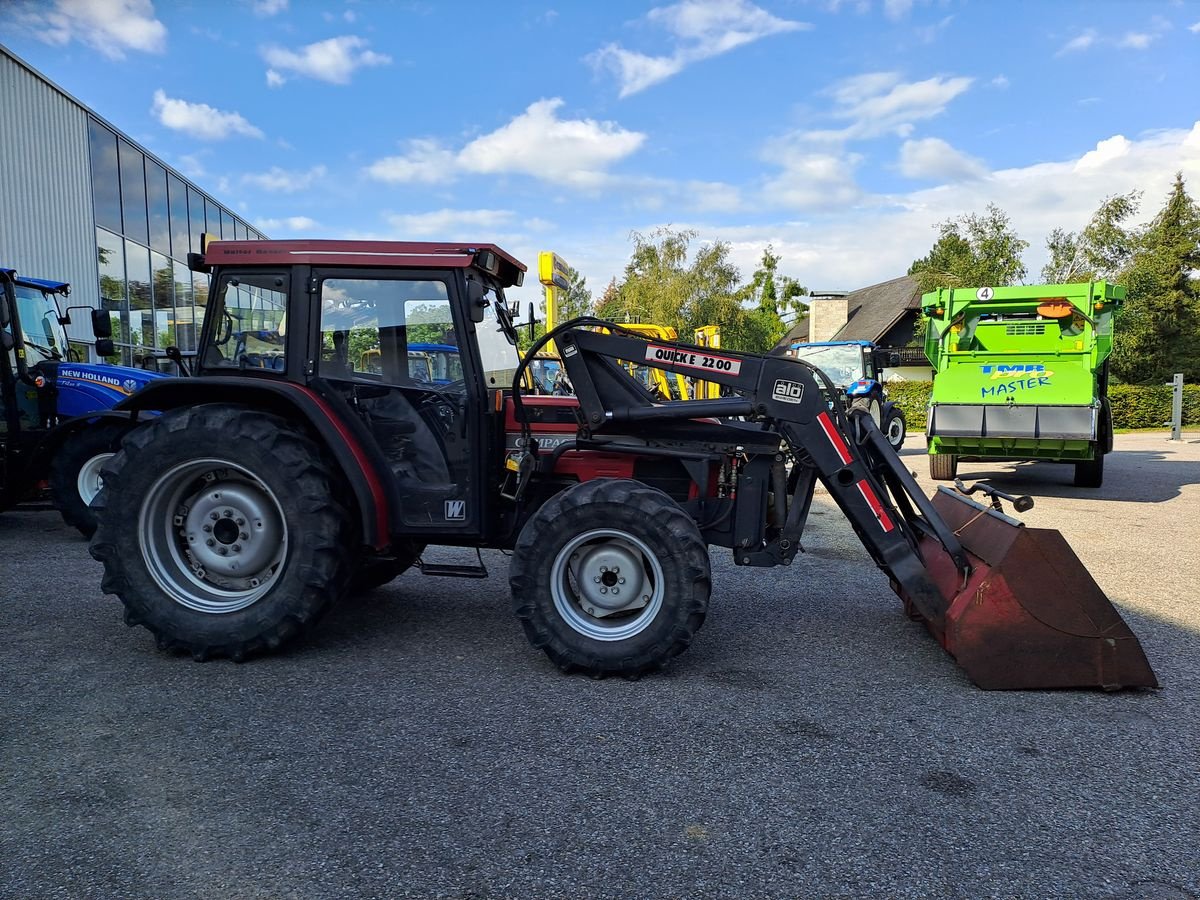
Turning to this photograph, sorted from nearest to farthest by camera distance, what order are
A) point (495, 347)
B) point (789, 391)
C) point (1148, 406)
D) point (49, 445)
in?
point (789, 391), point (495, 347), point (49, 445), point (1148, 406)

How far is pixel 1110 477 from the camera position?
12.9 metres

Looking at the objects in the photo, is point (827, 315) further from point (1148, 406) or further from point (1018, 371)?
point (1018, 371)

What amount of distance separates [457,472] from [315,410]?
785mm

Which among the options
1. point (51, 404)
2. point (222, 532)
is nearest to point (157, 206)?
point (51, 404)

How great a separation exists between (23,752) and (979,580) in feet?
13.7

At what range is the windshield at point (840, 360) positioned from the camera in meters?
16.0

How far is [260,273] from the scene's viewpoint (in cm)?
452

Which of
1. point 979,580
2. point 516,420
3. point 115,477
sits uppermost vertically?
point 516,420

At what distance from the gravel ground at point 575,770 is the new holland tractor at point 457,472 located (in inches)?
14.4

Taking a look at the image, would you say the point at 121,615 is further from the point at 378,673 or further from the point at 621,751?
the point at 621,751

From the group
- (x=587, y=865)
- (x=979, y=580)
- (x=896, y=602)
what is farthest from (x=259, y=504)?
(x=896, y=602)

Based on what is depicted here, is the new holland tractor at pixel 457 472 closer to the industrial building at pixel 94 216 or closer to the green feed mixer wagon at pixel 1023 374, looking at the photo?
the green feed mixer wagon at pixel 1023 374

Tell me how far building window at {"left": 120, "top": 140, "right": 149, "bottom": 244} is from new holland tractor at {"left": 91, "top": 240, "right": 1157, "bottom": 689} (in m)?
15.3

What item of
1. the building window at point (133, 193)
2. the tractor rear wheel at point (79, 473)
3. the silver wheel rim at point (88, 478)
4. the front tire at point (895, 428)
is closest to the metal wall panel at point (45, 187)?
the building window at point (133, 193)
